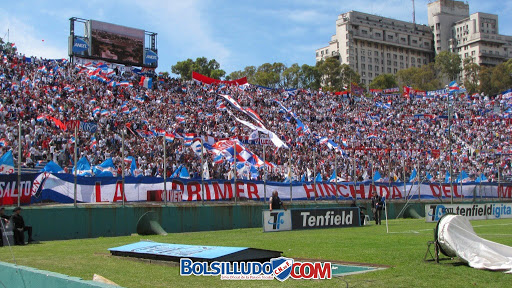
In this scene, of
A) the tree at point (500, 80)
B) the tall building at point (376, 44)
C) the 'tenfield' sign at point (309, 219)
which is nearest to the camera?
the 'tenfield' sign at point (309, 219)

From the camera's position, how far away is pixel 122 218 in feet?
74.4

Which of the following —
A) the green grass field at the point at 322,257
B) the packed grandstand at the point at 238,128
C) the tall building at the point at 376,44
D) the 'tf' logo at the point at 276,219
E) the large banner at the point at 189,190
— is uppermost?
the tall building at the point at 376,44

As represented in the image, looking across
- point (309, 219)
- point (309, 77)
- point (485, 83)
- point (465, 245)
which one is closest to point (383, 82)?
point (309, 77)

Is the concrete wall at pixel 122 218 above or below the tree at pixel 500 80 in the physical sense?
below

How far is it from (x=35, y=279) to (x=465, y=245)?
809 cm

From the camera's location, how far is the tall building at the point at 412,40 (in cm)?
16612

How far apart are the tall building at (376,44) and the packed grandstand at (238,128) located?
92.0 meters

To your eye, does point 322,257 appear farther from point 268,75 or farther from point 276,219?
point 268,75

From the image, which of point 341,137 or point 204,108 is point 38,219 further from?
point 341,137

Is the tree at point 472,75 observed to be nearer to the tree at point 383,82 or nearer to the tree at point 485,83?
the tree at point 485,83

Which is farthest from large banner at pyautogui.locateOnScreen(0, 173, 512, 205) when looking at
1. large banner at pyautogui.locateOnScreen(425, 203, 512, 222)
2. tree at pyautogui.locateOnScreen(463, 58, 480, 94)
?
tree at pyautogui.locateOnScreen(463, 58, 480, 94)

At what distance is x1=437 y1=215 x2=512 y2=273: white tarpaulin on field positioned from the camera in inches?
417

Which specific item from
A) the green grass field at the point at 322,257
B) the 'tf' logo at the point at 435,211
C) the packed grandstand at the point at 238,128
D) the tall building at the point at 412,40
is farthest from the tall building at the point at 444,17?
the green grass field at the point at 322,257

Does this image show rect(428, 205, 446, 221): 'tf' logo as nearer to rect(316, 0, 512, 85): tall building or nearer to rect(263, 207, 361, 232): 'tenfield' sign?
rect(263, 207, 361, 232): 'tenfield' sign
